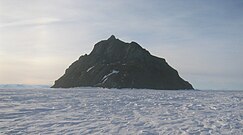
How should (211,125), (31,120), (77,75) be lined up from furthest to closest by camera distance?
(77,75) → (31,120) → (211,125)

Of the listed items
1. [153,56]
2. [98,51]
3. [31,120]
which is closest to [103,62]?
[98,51]

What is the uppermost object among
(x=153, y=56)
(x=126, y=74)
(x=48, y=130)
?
(x=153, y=56)

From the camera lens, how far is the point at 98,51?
16188 centimetres

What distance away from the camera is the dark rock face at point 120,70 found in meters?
134

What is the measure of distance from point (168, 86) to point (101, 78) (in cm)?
3089

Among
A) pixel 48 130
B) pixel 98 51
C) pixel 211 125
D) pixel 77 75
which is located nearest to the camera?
pixel 48 130

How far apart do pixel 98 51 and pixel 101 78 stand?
30.1m

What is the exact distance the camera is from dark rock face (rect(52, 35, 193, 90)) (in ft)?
440

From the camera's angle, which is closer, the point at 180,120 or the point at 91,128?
the point at 91,128

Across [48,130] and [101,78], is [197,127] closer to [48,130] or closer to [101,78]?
→ [48,130]

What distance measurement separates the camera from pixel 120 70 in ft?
459

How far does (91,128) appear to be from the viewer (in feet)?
50.7

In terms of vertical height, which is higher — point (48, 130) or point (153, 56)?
point (153, 56)

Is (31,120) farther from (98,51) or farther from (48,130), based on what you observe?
(98,51)
